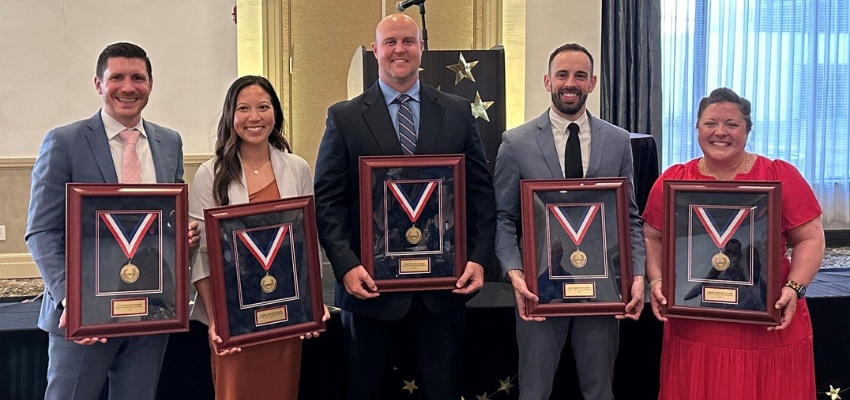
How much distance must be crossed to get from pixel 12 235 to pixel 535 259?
4735 millimetres

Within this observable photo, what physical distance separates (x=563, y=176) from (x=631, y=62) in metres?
4.03

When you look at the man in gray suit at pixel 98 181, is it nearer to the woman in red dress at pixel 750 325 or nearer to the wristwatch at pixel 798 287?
the woman in red dress at pixel 750 325

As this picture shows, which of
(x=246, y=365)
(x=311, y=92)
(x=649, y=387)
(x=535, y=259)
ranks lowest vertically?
(x=649, y=387)

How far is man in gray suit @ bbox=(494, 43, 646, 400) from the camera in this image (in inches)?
90.2

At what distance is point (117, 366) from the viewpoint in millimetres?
2121

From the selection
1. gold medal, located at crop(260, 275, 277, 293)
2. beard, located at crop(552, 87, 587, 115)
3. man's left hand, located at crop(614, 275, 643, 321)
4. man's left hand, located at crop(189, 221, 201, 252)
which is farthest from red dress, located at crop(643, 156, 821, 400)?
man's left hand, located at crop(189, 221, 201, 252)

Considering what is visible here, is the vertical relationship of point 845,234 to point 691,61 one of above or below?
below

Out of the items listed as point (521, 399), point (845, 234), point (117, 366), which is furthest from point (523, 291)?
point (845, 234)

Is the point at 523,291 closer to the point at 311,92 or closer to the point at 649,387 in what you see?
the point at 649,387

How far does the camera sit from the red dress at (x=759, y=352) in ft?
7.41

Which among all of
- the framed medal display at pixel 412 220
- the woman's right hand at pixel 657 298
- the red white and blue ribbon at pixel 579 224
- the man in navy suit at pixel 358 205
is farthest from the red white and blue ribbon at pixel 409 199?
the woman's right hand at pixel 657 298

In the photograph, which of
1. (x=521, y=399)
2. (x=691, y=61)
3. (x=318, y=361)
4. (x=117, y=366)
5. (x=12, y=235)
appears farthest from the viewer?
(x=691, y=61)

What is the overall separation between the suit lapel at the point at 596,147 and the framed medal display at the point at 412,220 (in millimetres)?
452

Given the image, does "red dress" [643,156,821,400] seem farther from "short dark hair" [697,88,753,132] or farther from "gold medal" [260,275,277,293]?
"gold medal" [260,275,277,293]
